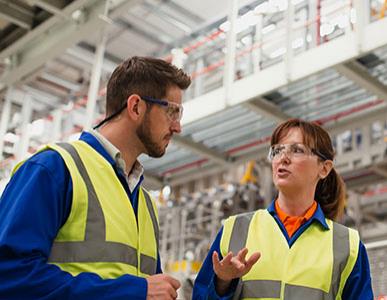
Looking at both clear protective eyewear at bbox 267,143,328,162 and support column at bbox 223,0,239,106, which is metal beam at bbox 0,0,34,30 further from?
clear protective eyewear at bbox 267,143,328,162

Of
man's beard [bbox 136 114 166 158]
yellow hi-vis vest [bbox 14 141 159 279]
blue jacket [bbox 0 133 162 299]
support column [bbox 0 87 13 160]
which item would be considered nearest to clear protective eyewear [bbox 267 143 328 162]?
man's beard [bbox 136 114 166 158]

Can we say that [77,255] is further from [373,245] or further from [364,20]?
[364,20]

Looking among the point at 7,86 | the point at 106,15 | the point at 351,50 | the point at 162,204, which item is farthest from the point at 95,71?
the point at 162,204

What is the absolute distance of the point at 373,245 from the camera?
185 inches

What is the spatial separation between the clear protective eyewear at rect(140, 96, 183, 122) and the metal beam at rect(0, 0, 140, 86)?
3781 millimetres

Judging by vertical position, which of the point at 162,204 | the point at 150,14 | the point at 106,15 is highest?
the point at 150,14

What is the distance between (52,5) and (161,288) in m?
4.39

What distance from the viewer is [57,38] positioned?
6324 mm

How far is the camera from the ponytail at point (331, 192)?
2885mm

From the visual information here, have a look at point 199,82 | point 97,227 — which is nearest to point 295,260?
point 97,227

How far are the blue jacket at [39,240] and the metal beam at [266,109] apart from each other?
429 cm

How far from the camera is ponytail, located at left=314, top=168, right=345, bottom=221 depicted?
288 centimetres

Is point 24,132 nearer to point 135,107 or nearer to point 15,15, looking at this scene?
point 15,15

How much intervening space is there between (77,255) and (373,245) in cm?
338
